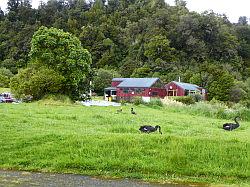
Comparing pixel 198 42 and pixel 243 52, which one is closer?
pixel 198 42

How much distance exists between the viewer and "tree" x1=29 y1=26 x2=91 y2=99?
1709 inches

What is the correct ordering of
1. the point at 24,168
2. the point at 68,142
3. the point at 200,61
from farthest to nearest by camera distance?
the point at 200,61, the point at 68,142, the point at 24,168

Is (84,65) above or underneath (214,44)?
underneath

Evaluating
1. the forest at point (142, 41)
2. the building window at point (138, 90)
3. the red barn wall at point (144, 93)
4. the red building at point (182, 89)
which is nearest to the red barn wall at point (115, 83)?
the red barn wall at point (144, 93)

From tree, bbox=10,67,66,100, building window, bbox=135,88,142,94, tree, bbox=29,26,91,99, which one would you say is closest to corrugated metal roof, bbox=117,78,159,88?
building window, bbox=135,88,142,94

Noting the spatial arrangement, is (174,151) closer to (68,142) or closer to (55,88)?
(68,142)

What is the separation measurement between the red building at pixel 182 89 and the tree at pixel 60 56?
37.6 m

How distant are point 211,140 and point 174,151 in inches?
77.1

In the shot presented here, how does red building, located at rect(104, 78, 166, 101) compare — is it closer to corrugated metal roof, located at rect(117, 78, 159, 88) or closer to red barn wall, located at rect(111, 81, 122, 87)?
corrugated metal roof, located at rect(117, 78, 159, 88)

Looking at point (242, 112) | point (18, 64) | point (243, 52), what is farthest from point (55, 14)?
point (242, 112)

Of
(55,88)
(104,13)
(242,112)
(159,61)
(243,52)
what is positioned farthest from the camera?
(104,13)

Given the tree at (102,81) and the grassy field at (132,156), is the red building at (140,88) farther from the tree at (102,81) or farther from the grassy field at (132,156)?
the grassy field at (132,156)

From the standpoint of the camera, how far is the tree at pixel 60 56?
43.4 meters

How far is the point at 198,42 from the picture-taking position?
116 m
